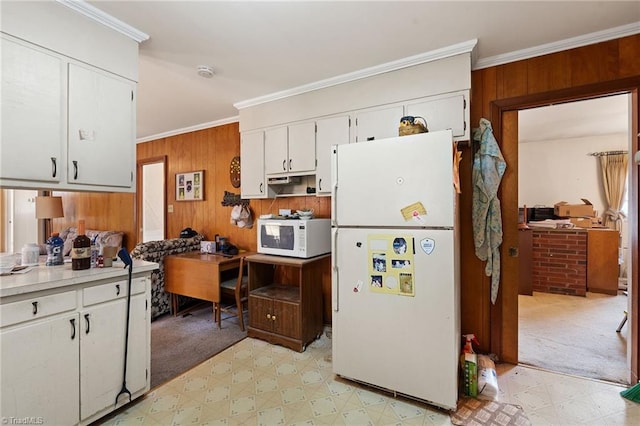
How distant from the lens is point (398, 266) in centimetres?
193

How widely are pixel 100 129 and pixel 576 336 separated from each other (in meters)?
4.54

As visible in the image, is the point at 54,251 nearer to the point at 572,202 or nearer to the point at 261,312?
the point at 261,312

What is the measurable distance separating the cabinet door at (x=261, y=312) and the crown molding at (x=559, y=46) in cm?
284

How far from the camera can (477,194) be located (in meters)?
2.42

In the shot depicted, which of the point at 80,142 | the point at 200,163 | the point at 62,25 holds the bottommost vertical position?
the point at 80,142

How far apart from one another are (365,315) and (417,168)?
108 cm

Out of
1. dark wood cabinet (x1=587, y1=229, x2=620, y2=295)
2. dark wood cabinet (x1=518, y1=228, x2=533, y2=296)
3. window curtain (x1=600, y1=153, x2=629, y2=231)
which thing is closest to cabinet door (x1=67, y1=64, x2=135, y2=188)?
dark wood cabinet (x1=518, y1=228, x2=533, y2=296)

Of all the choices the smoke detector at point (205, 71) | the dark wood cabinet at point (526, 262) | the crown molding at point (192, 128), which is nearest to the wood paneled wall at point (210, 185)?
the crown molding at point (192, 128)

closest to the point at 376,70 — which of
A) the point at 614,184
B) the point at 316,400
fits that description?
the point at 316,400

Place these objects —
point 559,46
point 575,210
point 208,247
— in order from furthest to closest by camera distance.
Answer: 1. point 575,210
2. point 208,247
3. point 559,46

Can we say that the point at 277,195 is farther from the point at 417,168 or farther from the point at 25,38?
the point at 25,38

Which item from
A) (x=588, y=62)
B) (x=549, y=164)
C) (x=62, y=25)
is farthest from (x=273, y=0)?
(x=549, y=164)

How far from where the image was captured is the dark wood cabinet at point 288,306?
2.67m

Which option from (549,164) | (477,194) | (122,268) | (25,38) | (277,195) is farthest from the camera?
(549,164)
